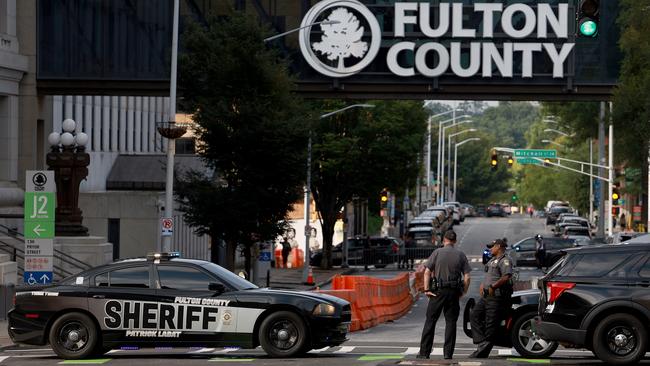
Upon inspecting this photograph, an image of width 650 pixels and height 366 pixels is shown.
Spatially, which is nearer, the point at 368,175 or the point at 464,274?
the point at 464,274

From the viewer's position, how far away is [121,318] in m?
19.0

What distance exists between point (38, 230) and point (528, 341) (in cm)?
1016

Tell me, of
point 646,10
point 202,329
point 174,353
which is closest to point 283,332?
point 202,329

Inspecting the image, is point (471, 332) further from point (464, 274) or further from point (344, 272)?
point (344, 272)

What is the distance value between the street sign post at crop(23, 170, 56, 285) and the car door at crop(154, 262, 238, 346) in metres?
6.50

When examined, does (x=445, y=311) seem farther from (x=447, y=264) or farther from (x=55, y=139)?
(x=55, y=139)

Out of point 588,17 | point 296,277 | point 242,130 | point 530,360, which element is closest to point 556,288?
point 530,360

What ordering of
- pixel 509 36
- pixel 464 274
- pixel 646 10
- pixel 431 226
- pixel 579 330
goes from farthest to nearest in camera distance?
1. pixel 431 226
2. pixel 509 36
3. pixel 646 10
4. pixel 464 274
5. pixel 579 330

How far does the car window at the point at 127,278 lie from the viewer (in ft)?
63.0

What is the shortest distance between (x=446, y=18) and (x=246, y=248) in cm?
1111

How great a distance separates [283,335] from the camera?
1883 cm

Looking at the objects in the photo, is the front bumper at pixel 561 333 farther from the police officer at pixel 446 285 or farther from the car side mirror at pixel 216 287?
the car side mirror at pixel 216 287

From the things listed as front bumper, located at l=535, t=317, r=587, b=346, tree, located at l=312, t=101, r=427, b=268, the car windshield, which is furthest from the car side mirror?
tree, located at l=312, t=101, r=427, b=268

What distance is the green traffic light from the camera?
20.9m
